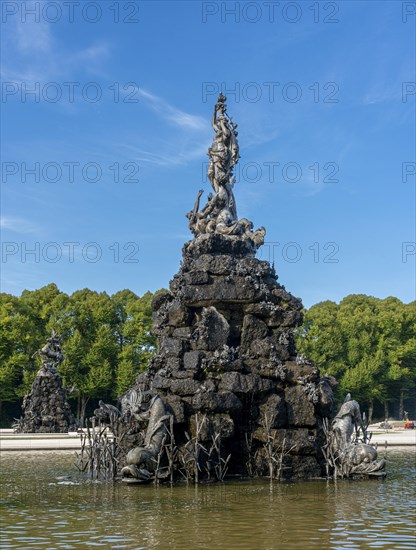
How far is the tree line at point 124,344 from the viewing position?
193 ft

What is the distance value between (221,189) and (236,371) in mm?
7759

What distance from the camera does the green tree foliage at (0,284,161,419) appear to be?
192ft

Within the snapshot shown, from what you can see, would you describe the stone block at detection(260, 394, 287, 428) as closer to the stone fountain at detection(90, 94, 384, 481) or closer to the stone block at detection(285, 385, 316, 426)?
the stone fountain at detection(90, 94, 384, 481)

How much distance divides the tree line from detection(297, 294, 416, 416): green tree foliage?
91 mm

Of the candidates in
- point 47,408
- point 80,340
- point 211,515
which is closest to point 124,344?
point 80,340

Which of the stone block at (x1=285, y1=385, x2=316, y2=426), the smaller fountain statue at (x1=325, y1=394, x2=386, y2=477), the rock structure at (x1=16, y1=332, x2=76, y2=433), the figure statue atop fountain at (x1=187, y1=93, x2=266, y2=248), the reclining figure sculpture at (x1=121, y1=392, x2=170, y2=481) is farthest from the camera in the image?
the rock structure at (x1=16, y1=332, x2=76, y2=433)

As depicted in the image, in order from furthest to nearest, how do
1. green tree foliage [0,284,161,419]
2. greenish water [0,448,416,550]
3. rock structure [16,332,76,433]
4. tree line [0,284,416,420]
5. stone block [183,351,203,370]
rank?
tree line [0,284,416,420] < green tree foliage [0,284,161,419] < rock structure [16,332,76,433] < stone block [183,351,203,370] < greenish water [0,448,416,550]

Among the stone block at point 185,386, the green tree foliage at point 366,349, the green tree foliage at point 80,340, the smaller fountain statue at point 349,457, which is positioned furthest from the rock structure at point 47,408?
the smaller fountain statue at point 349,457

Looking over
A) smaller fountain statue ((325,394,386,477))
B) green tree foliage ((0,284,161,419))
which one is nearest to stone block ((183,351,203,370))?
smaller fountain statue ((325,394,386,477))

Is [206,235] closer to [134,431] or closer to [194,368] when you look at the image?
[194,368]

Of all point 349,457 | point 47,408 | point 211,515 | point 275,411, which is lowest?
point 211,515

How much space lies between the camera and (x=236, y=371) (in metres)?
21.6

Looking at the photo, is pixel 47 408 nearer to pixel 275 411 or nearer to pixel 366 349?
pixel 275 411

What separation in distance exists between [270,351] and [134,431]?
481 cm
